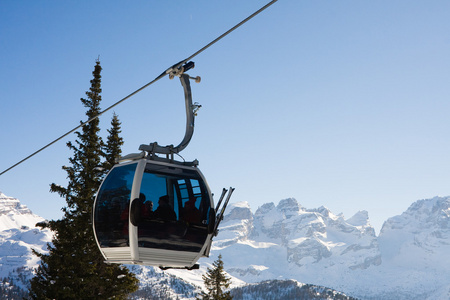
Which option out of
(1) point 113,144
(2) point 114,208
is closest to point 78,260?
(1) point 113,144

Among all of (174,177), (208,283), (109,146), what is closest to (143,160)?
(174,177)

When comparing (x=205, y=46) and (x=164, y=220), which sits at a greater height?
(x=205, y=46)

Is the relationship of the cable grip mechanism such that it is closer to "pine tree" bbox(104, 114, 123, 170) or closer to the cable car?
the cable car

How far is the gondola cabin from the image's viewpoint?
29.7 feet

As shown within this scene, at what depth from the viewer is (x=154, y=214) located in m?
9.17

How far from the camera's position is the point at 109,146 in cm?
2430

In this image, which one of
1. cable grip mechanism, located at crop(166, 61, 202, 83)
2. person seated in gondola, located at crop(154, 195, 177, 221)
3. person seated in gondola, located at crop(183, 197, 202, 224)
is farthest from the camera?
person seated in gondola, located at crop(183, 197, 202, 224)

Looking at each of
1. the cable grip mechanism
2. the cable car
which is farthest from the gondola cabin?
the cable grip mechanism

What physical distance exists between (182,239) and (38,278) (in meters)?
15.6

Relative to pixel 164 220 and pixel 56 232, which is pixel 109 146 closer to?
pixel 56 232

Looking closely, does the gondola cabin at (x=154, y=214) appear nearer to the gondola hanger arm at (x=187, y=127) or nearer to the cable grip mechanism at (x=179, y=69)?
the gondola hanger arm at (x=187, y=127)

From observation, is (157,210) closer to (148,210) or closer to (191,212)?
(148,210)

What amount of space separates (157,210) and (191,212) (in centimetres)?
70

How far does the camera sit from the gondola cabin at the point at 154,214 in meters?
9.04
